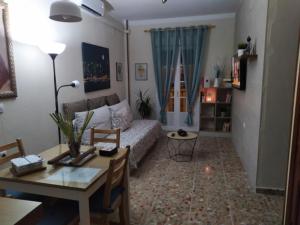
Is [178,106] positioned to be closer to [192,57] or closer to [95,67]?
[192,57]

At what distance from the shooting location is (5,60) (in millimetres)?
2432

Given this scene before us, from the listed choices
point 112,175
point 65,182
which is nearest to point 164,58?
point 112,175

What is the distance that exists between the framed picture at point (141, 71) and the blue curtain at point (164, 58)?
317 millimetres

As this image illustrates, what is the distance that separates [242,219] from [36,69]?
116 inches

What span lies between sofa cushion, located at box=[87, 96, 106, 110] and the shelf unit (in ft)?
7.56

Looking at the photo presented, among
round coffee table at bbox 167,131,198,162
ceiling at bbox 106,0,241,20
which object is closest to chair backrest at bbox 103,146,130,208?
round coffee table at bbox 167,131,198,162

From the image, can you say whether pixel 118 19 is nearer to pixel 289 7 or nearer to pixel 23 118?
pixel 23 118

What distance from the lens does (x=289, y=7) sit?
92.0 inches

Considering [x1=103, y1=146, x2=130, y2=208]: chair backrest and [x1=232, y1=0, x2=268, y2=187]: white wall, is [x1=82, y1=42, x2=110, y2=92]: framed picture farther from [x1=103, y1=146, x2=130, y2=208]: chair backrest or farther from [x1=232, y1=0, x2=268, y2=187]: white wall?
[x1=232, y1=0, x2=268, y2=187]: white wall

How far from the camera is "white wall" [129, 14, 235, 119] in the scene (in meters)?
5.12

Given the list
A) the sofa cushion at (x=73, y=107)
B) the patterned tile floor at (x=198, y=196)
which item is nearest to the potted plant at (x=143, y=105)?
the patterned tile floor at (x=198, y=196)

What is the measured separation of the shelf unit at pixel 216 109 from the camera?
17.2 feet

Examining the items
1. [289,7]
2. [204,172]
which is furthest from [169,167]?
[289,7]

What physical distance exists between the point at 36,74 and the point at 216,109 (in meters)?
3.90
